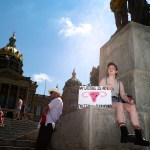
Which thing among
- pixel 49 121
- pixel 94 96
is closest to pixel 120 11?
pixel 94 96

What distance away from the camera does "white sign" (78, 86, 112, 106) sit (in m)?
3.11

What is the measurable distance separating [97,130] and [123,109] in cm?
58

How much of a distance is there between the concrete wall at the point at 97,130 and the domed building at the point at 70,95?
61909 millimetres

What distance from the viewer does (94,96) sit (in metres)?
3.15

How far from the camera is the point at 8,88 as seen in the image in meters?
57.5

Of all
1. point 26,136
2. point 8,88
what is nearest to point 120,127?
point 26,136

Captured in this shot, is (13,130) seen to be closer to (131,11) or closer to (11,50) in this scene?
(131,11)

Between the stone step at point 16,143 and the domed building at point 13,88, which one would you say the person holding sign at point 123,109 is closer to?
the stone step at point 16,143

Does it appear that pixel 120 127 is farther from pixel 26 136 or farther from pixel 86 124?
pixel 26 136

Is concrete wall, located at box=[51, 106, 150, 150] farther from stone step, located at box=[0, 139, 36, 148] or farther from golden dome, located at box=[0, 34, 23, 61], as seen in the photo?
golden dome, located at box=[0, 34, 23, 61]

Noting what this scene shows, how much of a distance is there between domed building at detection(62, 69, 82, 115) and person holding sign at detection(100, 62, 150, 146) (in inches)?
2426

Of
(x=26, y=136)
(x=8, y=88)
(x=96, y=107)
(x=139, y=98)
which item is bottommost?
(x=26, y=136)

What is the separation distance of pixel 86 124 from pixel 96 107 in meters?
0.27

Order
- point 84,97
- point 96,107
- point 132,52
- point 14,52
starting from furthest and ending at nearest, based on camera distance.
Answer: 1. point 14,52
2. point 132,52
3. point 84,97
4. point 96,107
